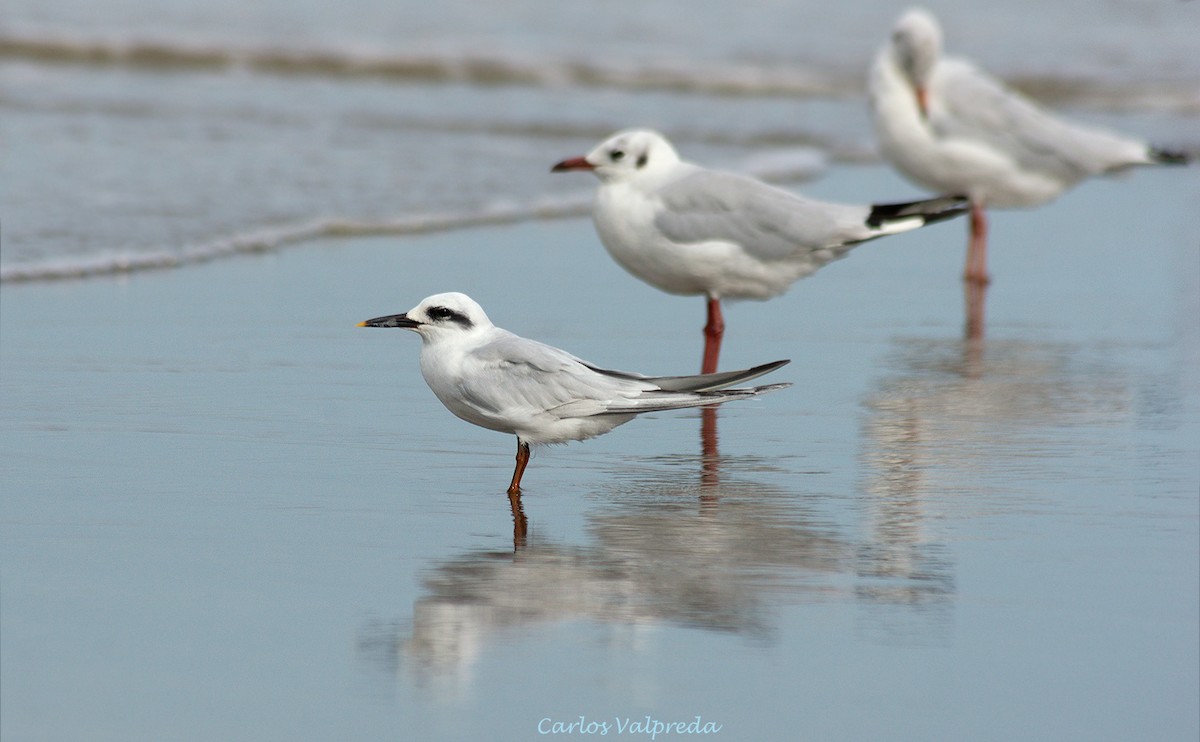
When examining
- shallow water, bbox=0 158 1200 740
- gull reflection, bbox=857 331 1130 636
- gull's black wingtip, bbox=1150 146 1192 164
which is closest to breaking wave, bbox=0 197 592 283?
shallow water, bbox=0 158 1200 740

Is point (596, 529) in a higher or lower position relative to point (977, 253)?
lower

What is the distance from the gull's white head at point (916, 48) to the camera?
9.20 meters

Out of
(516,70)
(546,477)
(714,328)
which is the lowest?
(546,477)

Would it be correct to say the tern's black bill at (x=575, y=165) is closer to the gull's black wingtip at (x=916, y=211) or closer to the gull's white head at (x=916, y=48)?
the gull's black wingtip at (x=916, y=211)

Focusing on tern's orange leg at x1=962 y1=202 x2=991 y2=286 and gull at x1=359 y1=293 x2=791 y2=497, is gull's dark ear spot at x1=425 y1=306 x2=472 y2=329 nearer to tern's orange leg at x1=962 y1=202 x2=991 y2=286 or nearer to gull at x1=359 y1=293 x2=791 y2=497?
gull at x1=359 y1=293 x2=791 y2=497

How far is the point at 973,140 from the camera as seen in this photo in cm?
932

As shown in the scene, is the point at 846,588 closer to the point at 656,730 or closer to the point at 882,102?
the point at 656,730

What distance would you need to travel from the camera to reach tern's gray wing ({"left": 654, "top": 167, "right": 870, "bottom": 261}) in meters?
6.78

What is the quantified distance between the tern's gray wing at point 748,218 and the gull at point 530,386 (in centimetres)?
195

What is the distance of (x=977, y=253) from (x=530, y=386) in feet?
14.9

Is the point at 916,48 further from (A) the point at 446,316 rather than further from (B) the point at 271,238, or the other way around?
(A) the point at 446,316

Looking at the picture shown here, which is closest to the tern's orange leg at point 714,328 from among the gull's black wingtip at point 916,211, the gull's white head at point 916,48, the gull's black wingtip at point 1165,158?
the gull's black wingtip at point 916,211

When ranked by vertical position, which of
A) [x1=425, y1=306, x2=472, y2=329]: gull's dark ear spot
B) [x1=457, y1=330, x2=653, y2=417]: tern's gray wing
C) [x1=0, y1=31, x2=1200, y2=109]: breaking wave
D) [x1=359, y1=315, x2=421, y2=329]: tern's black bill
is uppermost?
[x1=0, y1=31, x2=1200, y2=109]: breaking wave

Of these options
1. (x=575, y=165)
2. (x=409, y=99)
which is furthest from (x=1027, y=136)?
(x=409, y=99)
